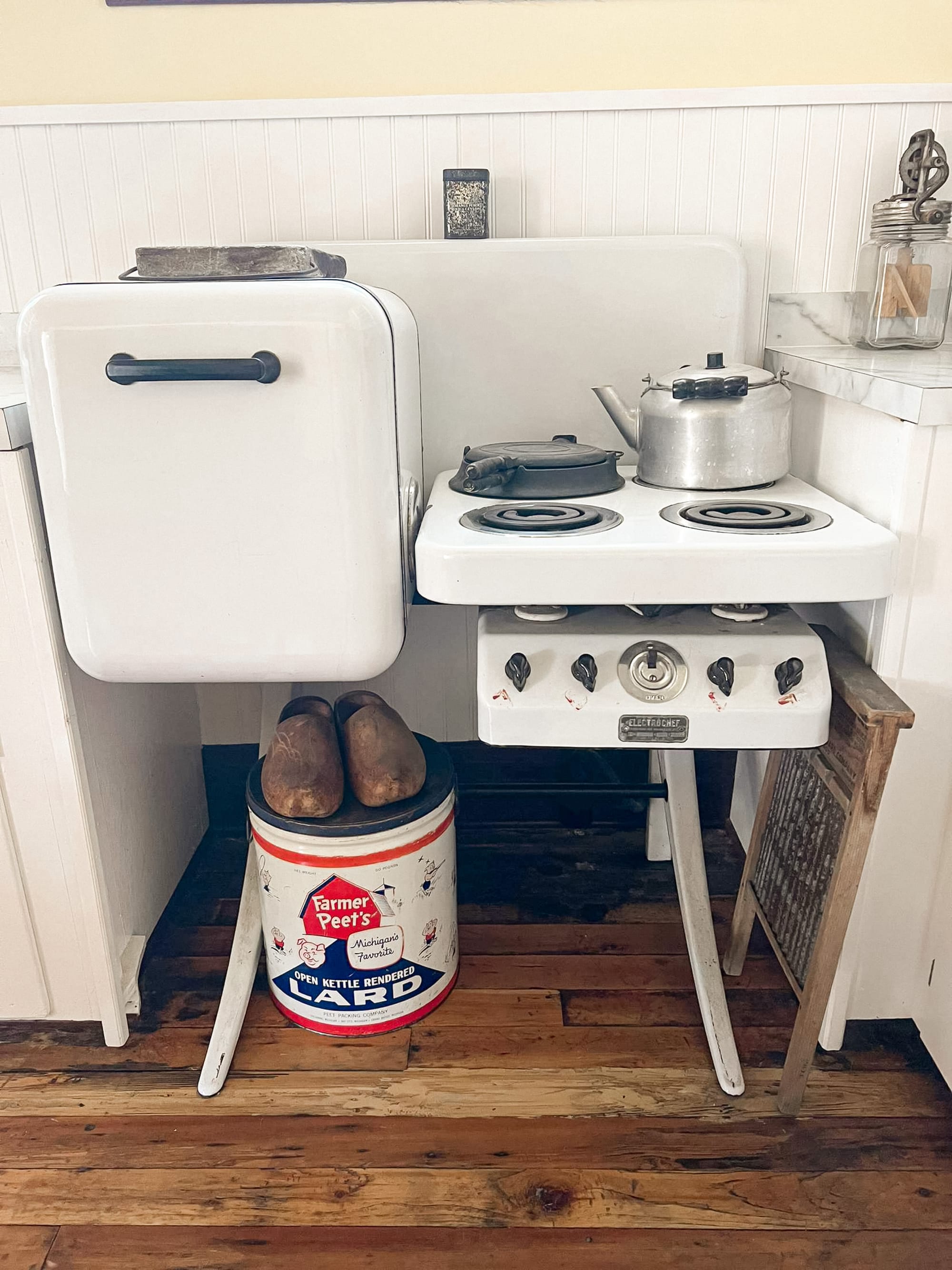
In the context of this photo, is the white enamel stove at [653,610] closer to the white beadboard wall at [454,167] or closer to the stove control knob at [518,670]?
the stove control knob at [518,670]

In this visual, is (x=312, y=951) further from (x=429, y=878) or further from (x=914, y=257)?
(x=914, y=257)

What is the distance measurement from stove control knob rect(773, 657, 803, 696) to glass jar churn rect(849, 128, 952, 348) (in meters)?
0.77

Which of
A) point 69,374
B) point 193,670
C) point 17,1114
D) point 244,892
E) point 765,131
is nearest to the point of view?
point 69,374

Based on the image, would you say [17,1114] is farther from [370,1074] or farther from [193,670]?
[193,670]

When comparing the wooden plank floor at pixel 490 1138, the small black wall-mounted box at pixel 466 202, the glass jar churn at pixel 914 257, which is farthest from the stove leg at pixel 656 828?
the small black wall-mounted box at pixel 466 202

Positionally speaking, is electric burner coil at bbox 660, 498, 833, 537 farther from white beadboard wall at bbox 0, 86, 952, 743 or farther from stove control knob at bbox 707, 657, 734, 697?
white beadboard wall at bbox 0, 86, 952, 743

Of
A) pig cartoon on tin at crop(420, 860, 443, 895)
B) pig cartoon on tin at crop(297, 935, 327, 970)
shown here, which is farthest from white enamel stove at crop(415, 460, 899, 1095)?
pig cartoon on tin at crop(297, 935, 327, 970)

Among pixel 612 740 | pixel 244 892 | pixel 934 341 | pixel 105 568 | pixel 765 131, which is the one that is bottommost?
pixel 244 892

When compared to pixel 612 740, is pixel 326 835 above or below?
below

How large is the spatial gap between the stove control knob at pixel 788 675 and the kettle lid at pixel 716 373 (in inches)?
16.5

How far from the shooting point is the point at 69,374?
1.06 m

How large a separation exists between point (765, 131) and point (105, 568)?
132 centimetres

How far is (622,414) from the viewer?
1.44 meters

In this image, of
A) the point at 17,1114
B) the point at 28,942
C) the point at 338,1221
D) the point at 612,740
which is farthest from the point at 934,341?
the point at 17,1114
